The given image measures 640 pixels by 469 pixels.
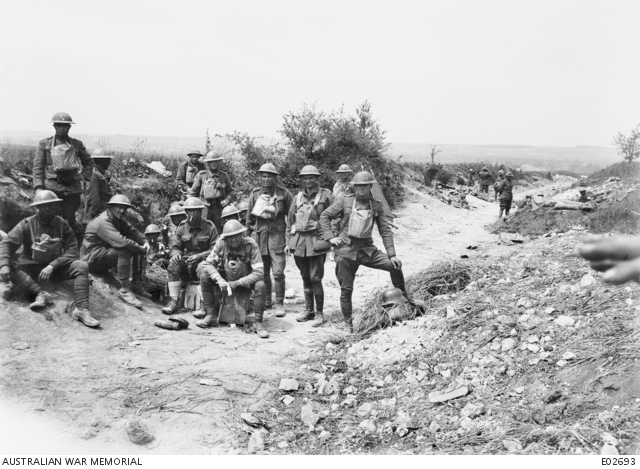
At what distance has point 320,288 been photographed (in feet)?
25.1

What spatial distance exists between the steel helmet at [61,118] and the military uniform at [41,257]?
142 centimetres

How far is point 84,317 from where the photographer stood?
20.4ft

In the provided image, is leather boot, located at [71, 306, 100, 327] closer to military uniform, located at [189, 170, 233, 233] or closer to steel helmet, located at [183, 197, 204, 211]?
steel helmet, located at [183, 197, 204, 211]

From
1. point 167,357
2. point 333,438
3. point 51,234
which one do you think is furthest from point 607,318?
point 51,234

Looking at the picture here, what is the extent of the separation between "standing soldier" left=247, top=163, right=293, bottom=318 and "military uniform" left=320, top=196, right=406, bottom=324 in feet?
3.30

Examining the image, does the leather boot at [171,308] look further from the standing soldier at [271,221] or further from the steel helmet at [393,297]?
the steel helmet at [393,297]

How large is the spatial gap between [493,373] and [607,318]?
3.96ft

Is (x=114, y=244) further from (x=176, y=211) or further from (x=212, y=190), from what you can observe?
(x=212, y=190)

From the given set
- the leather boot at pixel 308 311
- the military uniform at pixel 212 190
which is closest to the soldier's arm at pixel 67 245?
the military uniform at pixel 212 190

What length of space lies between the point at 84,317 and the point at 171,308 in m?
1.36

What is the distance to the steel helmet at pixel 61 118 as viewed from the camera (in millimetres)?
6992

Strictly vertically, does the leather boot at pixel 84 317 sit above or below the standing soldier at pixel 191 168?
below

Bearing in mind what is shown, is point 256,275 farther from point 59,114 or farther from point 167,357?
point 59,114

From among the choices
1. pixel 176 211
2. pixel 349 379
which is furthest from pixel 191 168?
pixel 349 379
